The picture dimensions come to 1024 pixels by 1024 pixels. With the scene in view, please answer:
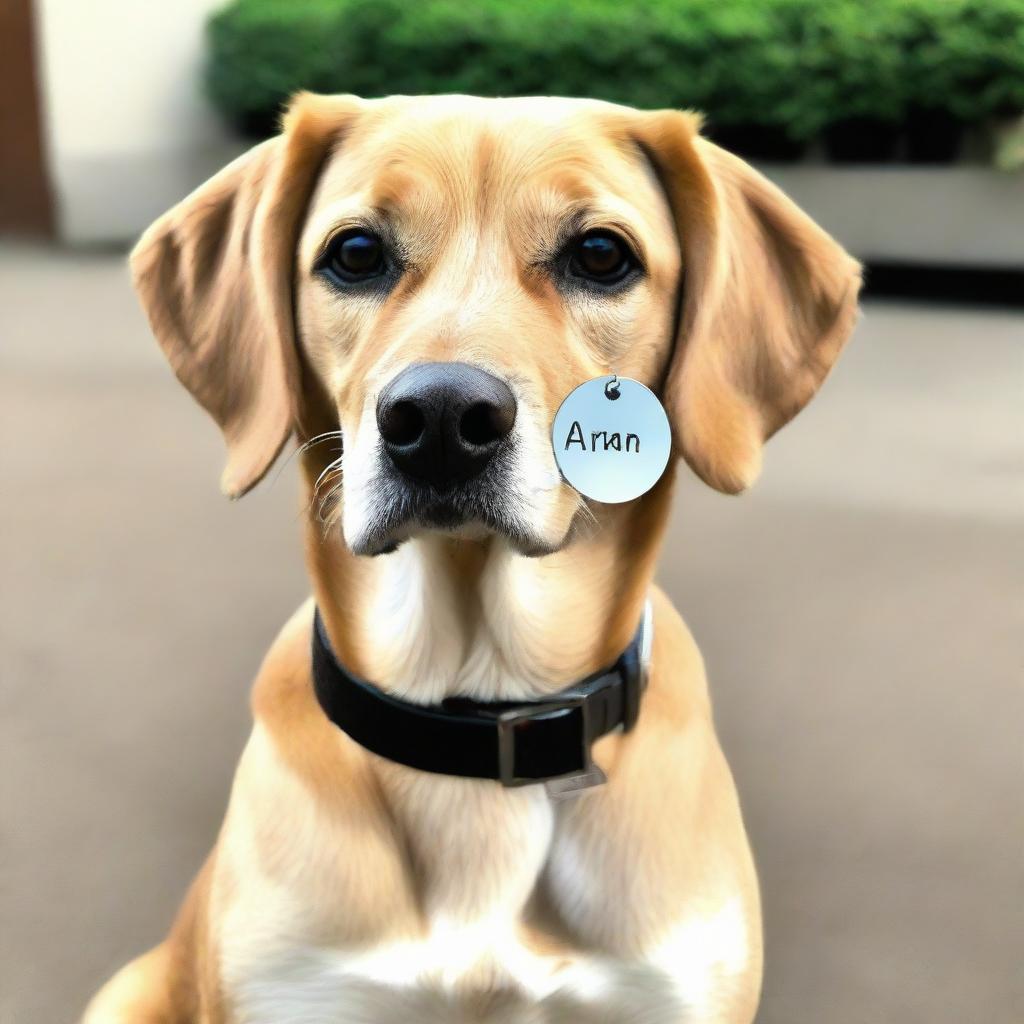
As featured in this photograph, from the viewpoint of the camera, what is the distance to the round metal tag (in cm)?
79

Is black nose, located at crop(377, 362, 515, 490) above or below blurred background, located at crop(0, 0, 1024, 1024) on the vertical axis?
above

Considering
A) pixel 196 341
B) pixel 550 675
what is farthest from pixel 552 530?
pixel 196 341

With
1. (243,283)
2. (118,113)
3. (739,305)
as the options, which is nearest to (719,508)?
(739,305)

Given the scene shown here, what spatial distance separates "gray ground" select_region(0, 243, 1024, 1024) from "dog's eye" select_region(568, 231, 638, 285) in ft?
2.82

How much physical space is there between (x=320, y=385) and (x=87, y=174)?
3.98m

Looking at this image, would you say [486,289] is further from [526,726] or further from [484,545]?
[526,726]

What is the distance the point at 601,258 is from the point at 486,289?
Answer: 103 mm

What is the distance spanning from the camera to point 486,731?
913 mm

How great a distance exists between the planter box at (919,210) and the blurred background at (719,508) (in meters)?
0.01

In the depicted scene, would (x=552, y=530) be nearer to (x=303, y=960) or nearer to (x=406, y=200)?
(x=406, y=200)

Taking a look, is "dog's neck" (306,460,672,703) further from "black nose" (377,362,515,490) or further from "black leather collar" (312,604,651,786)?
"black nose" (377,362,515,490)

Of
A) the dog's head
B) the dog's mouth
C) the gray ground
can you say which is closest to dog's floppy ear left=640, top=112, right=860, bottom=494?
the dog's head

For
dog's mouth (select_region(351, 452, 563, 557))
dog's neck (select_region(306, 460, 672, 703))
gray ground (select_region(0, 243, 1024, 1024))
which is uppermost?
dog's mouth (select_region(351, 452, 563, 557))

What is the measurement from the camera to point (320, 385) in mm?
942
